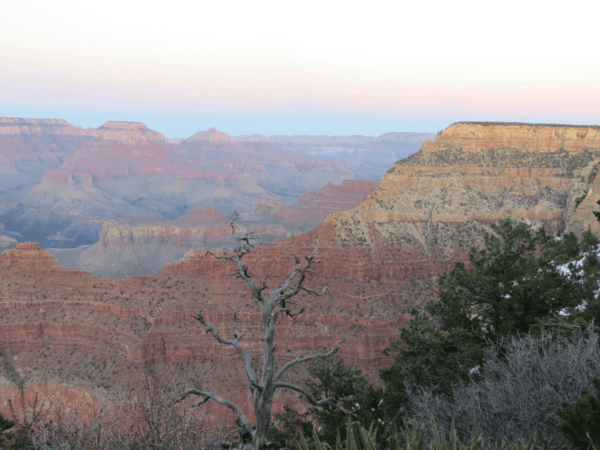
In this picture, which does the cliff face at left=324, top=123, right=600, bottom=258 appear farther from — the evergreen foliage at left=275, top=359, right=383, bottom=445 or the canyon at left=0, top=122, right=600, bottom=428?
the evergreen foliage at left=275, top=359, right=383, bottom=445

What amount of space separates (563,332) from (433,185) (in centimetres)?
5130

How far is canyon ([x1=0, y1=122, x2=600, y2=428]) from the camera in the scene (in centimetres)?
4175

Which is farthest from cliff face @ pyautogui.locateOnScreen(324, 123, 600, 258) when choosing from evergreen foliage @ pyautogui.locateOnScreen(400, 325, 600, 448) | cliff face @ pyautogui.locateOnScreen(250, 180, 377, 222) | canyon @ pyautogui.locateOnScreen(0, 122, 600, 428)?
cliff face @ pyautogui.locateOnScreen(250, 180, 377, 222)

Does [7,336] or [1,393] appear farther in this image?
[7,336]

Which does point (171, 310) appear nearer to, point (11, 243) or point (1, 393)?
point (1, 393)

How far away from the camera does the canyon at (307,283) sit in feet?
137

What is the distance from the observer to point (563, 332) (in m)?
14.9

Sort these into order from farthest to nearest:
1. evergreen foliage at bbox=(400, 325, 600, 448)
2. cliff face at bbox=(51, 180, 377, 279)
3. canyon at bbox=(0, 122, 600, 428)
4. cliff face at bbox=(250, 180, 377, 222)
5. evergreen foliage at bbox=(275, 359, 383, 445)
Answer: cliff face at bbox=(250, 180, 377, 222) → cliff face at bbox=(51, 180, 377, 279) → canyon at bbox=(0, 122, 600, 428) → evergreen foliage at bbox=(275, 359, 383, 445) → evergreen foliage at bbox=(400, 325, 600, 448)

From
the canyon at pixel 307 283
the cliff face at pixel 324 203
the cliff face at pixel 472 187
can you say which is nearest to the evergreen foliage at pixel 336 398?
the canyon at pixel 307 283

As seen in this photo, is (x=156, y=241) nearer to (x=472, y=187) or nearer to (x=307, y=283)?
(x=307, y=283)

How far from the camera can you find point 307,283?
164 ft

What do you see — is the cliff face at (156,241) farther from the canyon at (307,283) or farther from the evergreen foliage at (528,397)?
the evergreen foliage at (528,397)

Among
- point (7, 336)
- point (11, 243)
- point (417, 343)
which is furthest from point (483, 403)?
point (11, 243)

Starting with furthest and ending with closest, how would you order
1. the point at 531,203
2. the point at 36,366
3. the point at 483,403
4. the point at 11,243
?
1. the point at 11,243
2. the point at 531,203
3. the point at 36,366
4. the point at 483,403
